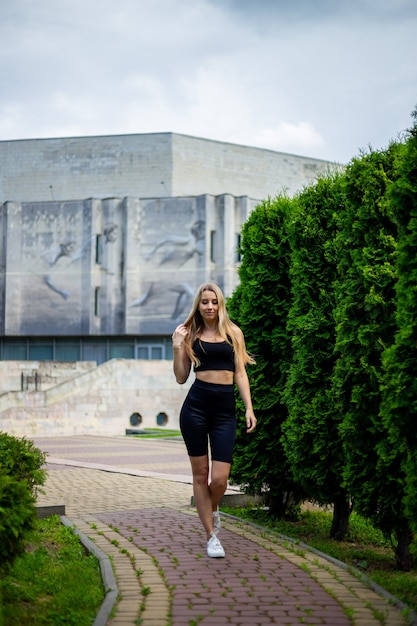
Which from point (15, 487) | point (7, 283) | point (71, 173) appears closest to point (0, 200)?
point (71, 173)

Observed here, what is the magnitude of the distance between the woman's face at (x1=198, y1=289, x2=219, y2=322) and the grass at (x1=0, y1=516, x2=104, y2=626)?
90.5 inches

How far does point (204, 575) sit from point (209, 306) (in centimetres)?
227

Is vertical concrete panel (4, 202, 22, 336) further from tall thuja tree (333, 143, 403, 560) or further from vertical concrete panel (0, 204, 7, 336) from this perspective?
tall thuja tree (333, 143, 403, 560)

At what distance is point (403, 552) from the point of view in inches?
298

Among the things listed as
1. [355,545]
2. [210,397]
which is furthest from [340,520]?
[210,397]

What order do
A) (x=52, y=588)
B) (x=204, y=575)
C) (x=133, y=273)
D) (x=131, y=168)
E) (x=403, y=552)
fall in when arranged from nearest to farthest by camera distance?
(x=52, y=588) < (x=204, y=575) < (x=403, y=552) < (x=133, y=273) < (x=131, y=168)

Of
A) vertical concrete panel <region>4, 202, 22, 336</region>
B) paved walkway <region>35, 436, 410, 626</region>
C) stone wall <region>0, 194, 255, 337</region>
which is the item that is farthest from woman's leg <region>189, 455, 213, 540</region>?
vertical concrete panel <region>4, 202, 22, 336</region>

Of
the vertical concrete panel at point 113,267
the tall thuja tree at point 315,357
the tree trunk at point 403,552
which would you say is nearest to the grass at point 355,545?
the tree trunk at point 403,552

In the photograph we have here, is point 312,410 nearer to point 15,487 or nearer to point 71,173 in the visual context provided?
point 15,487

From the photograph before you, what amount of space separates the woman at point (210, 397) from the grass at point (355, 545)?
4.43 feet

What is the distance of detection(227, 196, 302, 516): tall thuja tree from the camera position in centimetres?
973

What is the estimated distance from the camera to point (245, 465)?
32.1 feet

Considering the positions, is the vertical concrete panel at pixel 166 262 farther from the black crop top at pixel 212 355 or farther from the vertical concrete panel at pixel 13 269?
the black crop top at pixel 212 355

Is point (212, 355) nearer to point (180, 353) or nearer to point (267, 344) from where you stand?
point (180, 353)
